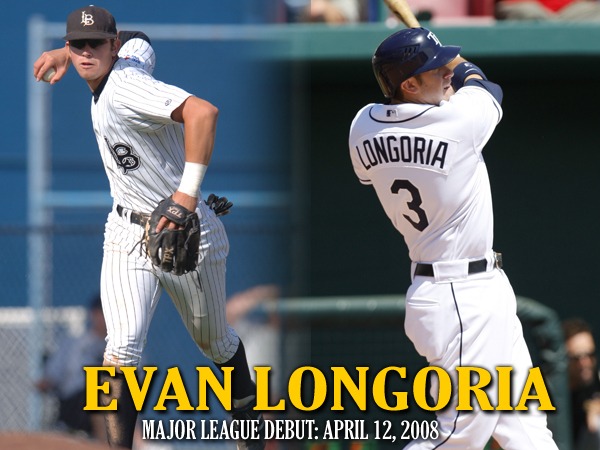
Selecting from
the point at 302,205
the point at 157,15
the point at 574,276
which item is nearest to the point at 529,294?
the point at 574,276

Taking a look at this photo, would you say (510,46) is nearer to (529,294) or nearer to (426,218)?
(529,294)

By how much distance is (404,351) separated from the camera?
19.5 feet

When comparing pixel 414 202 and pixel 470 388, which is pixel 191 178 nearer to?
pixel 414 202

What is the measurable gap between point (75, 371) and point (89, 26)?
10.7ft

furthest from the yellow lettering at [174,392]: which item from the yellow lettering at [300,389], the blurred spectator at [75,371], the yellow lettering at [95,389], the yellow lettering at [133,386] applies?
the yellow lettering at [133,386]

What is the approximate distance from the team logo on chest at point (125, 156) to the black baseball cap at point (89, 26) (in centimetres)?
34

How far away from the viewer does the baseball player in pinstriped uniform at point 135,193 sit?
3.69m

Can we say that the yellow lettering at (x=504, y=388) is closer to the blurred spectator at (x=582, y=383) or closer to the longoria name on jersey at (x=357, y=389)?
the longoria name on jersey at (x=357, y=389)

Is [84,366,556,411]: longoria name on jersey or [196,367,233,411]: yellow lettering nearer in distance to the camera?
[84,366,556,411]: longoria name on jersey

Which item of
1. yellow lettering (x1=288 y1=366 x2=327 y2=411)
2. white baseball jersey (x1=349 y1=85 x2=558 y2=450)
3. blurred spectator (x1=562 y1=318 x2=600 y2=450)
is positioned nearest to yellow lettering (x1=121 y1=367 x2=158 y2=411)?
white baseball jersey (x1=349 y1=85 x2=558 y2=450)

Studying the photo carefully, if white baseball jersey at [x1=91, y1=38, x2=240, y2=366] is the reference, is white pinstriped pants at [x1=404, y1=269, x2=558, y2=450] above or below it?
below

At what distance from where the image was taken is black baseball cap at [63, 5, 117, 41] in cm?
373

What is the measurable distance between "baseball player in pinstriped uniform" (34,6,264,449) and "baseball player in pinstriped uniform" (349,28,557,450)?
1.97 ft

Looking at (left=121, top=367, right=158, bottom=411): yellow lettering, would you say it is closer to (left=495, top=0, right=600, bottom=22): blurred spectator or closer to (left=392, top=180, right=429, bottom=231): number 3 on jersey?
(left=392, top=180, right=429, bottom=231): number 3 on jersey
